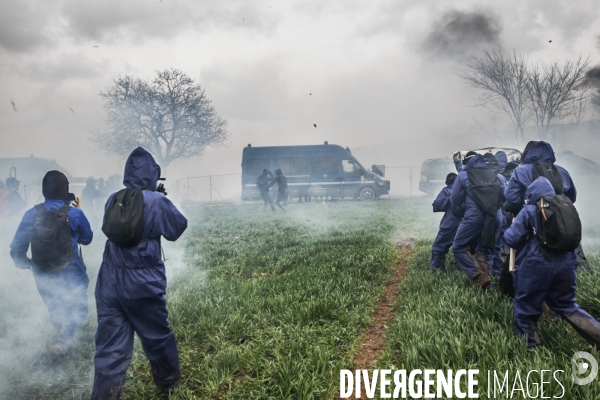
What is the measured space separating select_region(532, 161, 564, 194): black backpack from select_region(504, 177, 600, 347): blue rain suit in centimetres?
30

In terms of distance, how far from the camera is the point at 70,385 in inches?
125

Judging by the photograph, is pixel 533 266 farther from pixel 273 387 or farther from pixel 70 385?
pixel 70 385

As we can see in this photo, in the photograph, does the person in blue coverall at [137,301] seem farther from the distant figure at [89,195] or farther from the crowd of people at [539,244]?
the distant figure at [89,195]

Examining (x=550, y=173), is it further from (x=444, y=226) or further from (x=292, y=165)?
(x=292, y=165)

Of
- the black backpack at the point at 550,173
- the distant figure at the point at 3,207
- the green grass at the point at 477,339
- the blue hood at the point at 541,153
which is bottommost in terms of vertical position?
the green grass at the point at 477,339

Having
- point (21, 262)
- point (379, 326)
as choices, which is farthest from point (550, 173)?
point (21, 262)

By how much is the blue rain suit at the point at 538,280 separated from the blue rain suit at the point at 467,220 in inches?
67.7

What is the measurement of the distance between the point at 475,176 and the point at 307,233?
5.64 metres

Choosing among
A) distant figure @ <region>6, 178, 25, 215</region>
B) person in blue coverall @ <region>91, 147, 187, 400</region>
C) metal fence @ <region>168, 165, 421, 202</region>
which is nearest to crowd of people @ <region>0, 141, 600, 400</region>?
person in blue coverall @ <region>91, 147, 187, 400</region>

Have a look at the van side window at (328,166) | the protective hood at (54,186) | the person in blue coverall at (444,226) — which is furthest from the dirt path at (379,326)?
the van side window at (328,166)

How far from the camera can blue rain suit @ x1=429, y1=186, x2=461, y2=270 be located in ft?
18.7

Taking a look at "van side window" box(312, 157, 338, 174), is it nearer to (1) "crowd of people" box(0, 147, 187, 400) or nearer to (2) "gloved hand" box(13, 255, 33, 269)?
(2) "gloved hand" box(13, 255, 33, 269)

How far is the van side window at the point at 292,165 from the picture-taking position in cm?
2225

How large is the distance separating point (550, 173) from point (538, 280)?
99 centimetres
